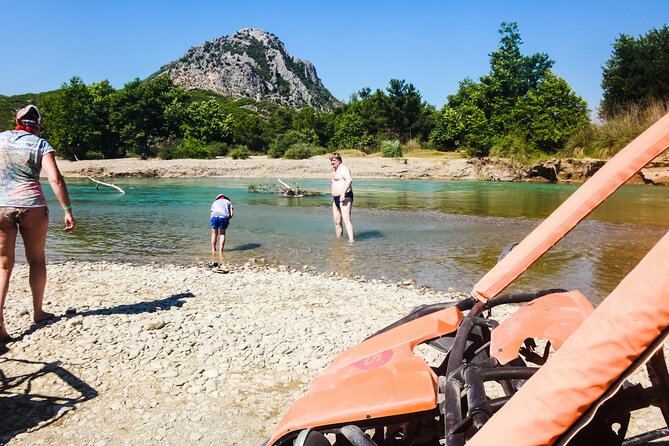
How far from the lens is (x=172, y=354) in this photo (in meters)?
5.09

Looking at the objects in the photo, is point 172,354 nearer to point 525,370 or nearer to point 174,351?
point 174,351

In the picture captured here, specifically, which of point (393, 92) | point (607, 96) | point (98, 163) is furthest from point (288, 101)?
point (607, 96)

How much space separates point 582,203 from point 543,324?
53 centimetres

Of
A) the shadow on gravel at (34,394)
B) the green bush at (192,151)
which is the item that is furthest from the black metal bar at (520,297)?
the green bush at (192,151)

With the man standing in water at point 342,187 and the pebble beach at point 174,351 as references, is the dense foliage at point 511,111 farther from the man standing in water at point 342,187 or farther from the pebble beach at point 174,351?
the pebble beach at point 174,351

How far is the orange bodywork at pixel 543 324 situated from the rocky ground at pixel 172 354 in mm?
2351

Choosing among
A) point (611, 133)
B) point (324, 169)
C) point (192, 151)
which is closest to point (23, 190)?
point (611, 133)

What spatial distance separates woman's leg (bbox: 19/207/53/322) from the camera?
5480mm

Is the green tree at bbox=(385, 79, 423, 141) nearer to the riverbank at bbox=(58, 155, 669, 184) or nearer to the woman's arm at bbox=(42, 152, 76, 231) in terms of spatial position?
the riverbank at bbox=(58, 155, 669, 184)

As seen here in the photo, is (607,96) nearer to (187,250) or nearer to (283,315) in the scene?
(187,250)

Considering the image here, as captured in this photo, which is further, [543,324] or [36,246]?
[36,246]

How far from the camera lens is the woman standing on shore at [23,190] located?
5336 mm

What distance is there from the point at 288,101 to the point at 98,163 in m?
133

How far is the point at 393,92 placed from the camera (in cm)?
7369
